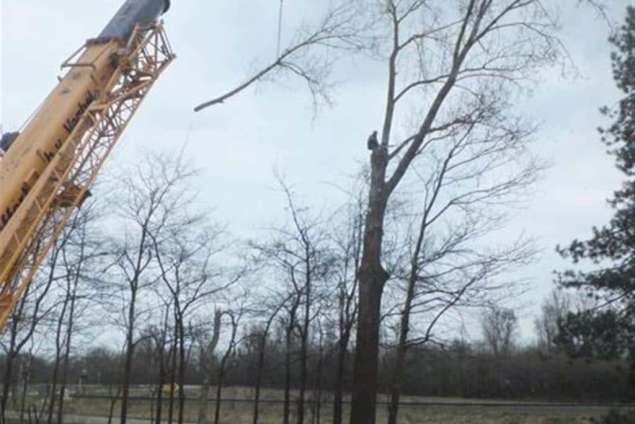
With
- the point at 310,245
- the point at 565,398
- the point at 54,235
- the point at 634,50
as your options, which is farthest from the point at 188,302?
the point at 565,398

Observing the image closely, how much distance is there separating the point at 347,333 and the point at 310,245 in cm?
339

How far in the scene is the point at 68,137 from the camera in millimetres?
9883

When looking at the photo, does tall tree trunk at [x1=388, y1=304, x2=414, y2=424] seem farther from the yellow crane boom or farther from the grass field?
the yellow crane boom

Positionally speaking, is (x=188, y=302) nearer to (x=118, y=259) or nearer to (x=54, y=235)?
(x=118, y=259)

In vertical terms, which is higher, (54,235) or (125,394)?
(54,235)

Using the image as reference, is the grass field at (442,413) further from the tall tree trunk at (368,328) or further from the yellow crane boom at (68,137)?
the yellow crane boom at (68,137)

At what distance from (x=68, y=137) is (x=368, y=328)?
568 centimetres

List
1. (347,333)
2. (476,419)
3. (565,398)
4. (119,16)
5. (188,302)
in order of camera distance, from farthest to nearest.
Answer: (565,398) → (476,419) → (188,302) → (347,333) → (119,16)

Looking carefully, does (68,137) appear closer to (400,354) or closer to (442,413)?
(400,354)

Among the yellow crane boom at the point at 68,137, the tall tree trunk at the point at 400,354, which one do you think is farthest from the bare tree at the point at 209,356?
the yellow crane boom at the point at 68,137

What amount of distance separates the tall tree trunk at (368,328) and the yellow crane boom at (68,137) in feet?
15.4

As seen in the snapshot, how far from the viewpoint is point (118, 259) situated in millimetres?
25938

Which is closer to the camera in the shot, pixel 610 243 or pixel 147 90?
pixel 147 90

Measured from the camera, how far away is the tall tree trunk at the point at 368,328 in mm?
11023
